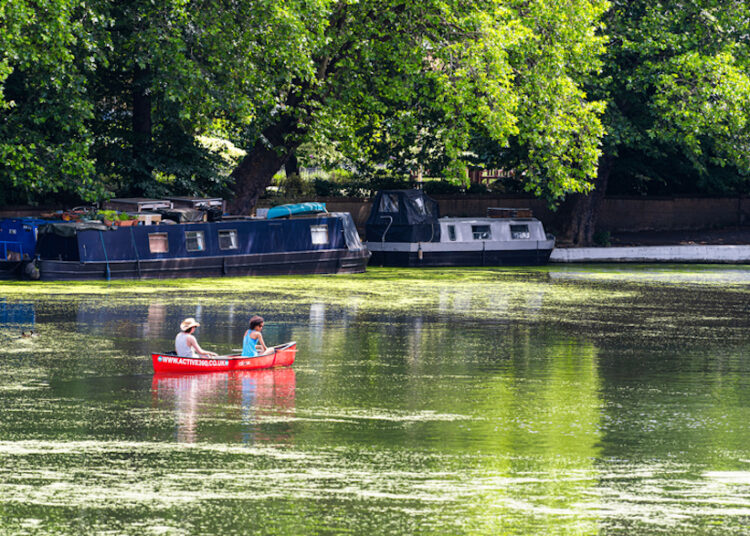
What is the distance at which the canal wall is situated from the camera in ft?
143

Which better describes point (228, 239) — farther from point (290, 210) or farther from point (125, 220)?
point (125, 220)

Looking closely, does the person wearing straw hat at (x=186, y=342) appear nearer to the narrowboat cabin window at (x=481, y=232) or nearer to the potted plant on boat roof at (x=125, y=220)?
the potted plant on boat roof at (x=125, y=220)

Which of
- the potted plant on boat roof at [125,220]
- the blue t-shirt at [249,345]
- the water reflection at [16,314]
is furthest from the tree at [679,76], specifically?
the blue t-shirt at [249,345]

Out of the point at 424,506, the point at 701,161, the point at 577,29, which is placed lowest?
the point at 424,506

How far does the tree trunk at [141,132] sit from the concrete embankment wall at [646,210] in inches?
545

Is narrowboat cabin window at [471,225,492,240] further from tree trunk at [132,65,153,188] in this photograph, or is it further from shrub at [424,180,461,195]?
tree trunk at [132,65,153,188]

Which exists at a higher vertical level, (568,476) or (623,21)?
(623,21)

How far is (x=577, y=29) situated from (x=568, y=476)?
94.9 feet

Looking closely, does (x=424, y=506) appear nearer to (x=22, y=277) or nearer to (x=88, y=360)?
(x=88, y=360)

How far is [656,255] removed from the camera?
43.7m

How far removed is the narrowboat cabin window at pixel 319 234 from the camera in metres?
37.3

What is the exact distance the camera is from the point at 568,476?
40.5ft

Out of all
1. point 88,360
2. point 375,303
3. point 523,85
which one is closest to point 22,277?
point 375,303

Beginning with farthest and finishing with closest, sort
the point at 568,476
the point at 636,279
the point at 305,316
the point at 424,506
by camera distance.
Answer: the point at 636,279 → the point at 305,316 → the point at 568,476 → the point at 424,506
